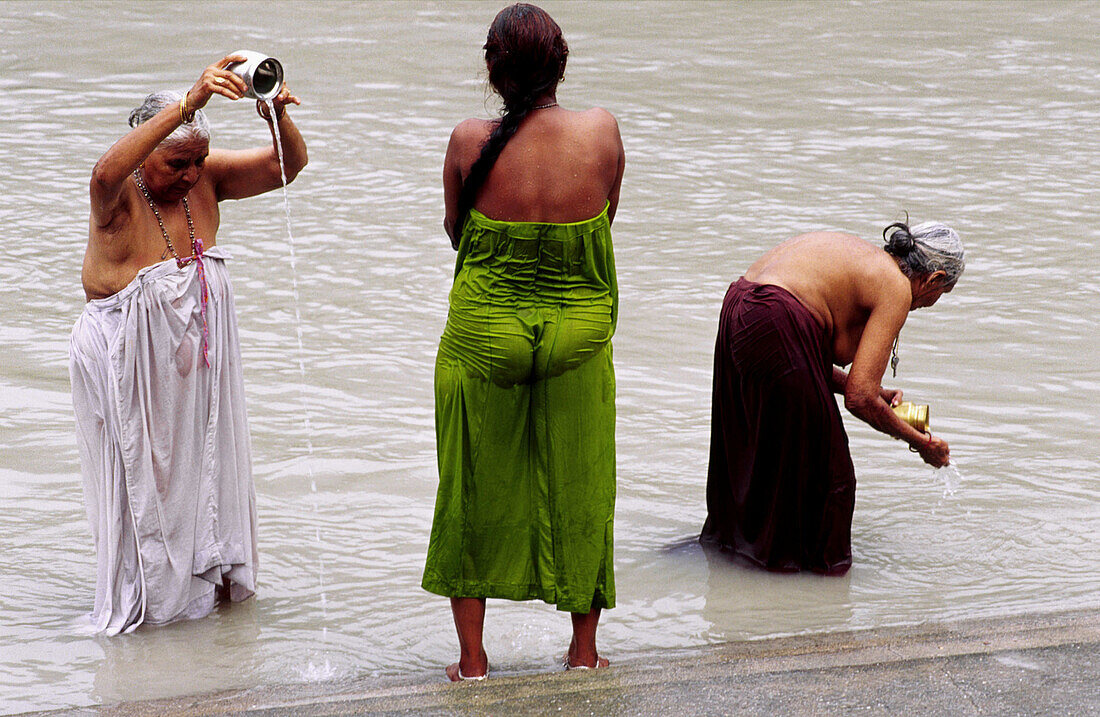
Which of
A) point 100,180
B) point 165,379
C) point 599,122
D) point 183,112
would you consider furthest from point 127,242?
point 599,122

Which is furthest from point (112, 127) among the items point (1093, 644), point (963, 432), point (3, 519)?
point (1093, 644)

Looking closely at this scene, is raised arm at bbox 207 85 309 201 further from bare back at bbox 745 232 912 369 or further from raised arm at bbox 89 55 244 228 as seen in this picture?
bare back at bbox 745 232 912 369

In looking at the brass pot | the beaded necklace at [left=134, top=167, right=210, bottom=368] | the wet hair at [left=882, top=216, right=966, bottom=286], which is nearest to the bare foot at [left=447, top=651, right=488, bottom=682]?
the beaded necklace at [left=134, top=167, right=210, bottom=368]

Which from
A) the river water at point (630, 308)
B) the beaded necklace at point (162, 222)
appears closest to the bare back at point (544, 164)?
the river water at point (630, 308)

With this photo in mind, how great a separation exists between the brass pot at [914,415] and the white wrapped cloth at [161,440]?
217cm

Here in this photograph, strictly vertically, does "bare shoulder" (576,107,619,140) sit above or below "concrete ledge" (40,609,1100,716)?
above

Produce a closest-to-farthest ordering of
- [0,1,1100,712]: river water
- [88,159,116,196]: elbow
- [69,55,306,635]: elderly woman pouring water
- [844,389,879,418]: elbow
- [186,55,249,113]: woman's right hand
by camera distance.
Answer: [186,55,249,113]: woman's right hand → [88,159,116,196]: elbow → [69,55,306,635]: elderly woman pouring water → [844,389,879,418]: elbow → [0,1,1100,712]: river water

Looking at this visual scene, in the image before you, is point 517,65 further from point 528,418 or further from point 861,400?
point 861,400

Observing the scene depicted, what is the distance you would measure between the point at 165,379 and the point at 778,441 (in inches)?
79.8

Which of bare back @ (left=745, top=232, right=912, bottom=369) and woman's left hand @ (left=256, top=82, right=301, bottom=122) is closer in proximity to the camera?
woman's left hand @ (left=256, top=82, right=301, bottom=122)

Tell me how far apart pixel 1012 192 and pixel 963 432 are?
3979 mm

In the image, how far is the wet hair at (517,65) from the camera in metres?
3.46

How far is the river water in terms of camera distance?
4.69m

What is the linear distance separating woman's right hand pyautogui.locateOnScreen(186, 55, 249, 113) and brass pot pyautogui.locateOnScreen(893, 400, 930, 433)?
93.7 inches
